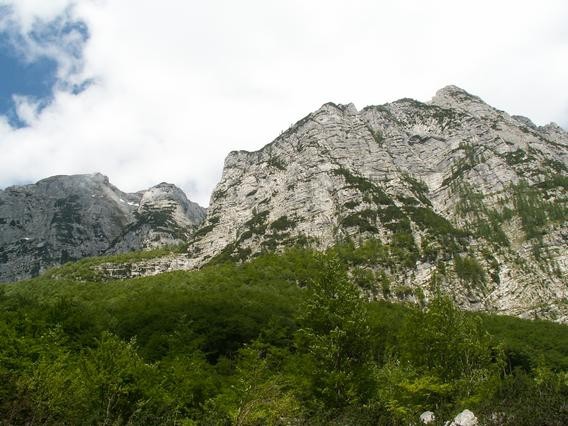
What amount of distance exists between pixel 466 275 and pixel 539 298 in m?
17.6

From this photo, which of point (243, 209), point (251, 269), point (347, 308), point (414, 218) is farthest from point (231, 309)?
point (243, 209)

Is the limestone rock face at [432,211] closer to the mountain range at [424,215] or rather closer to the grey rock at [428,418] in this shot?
the mountain range at [424,215]

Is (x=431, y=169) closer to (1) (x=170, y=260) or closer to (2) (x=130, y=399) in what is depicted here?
(1) (x=170, y=260)

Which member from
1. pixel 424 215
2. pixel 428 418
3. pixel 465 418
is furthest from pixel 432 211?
pixel 465 418

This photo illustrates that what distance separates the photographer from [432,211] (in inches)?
6299

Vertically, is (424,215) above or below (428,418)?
above

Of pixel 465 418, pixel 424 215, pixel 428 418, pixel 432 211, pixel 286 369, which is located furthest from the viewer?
pixel 432 211

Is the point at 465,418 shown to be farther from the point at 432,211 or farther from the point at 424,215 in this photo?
the point at 432,211

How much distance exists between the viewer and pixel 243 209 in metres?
188

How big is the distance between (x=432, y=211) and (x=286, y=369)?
427 ft

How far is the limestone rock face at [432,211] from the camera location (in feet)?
398

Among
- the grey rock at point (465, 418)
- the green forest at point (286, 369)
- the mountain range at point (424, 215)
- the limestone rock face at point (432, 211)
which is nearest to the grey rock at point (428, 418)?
the green forest at point (286, 369)

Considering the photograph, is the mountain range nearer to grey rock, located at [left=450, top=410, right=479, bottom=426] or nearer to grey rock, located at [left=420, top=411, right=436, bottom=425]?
grey rock, located at [left=420, top=411, right=436, bottom=425]

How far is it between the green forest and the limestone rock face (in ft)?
102
